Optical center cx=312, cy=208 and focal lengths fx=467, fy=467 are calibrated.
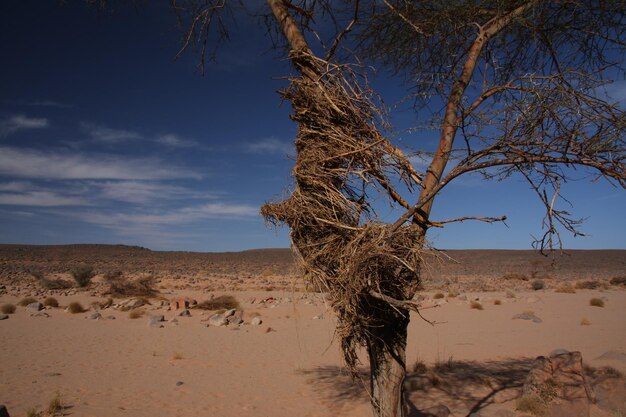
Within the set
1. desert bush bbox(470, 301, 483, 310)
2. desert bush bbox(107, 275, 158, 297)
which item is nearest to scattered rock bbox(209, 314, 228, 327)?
desert bush bbox(107, 275, 158, 297)

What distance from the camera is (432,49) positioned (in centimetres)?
614

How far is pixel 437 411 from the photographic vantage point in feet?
24.5

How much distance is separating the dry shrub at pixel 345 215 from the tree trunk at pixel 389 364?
0.01 m

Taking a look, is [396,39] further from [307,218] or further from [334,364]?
[334,364]

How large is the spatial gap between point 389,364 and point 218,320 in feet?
45.7

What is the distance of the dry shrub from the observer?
360cm

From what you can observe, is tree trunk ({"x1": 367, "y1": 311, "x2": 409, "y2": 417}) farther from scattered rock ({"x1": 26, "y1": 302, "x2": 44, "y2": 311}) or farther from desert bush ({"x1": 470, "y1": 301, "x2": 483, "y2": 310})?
scattered rock ({"x1": 26, "y1": 302, "x2": 44, "y2": 311})

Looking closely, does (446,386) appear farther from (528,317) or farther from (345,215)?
(528,317)

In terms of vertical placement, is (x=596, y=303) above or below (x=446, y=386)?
above

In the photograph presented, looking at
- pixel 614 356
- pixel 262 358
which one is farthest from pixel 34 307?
pixel 614 356

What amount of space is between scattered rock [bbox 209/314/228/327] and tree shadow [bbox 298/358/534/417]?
6.56 metres


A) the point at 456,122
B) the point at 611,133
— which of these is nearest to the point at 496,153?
the point at 456,122

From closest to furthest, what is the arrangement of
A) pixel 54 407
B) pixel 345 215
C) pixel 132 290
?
pixel 345 215
pixel 54 407
pixel 132 290

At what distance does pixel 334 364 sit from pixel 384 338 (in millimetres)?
8400
